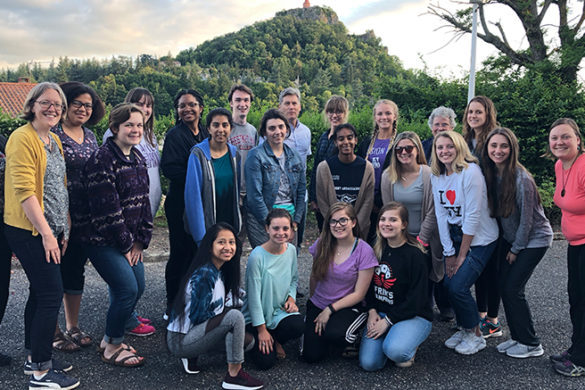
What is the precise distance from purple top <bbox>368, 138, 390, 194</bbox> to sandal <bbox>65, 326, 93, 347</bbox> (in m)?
3.15

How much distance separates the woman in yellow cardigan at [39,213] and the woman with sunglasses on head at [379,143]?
298 centimetres

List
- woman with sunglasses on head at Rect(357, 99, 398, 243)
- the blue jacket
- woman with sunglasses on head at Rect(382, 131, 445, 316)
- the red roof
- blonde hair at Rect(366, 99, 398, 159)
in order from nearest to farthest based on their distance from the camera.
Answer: the blue jacket
woman with sunglasses on head at Rect(382, 131, 445, 316)
woman with sunglasses on head at Rect(357, 99, 398, 243)
blonde hair at Rect(366, 99, 398, 159)
the red roof

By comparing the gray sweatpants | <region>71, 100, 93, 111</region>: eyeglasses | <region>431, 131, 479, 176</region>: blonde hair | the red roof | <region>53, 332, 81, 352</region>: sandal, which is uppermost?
the red roof

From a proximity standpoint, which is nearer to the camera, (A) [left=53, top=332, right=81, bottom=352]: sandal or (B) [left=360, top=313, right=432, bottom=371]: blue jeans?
(B) [left=360, top=313, right=432, bottom=371]: blue jeans

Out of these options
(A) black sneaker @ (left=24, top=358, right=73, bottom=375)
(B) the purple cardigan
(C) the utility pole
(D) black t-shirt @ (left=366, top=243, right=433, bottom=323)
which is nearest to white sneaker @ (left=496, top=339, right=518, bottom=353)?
(D) black t-shirt @ (left=366, top=243, right=433, bottom=323)

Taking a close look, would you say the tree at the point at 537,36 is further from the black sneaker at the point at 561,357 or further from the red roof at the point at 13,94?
the red roof at the point at 13,94

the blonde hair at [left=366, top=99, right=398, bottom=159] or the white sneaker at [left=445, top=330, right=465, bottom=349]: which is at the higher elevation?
the blonde hair at [left=366, top=99, right=398, bottom=159]

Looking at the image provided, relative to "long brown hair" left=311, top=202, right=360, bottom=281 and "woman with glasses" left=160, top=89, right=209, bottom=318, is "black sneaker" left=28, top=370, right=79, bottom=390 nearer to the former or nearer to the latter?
"woman with glasses" left=160, top=89, right=209, bottom=318

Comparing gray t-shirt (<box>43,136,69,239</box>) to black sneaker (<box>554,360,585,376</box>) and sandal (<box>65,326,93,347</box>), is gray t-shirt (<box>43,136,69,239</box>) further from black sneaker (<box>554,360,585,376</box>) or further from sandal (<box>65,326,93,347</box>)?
black sneaker (<box>554,360,585,376</box>)

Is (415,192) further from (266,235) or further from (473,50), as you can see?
(473,50)

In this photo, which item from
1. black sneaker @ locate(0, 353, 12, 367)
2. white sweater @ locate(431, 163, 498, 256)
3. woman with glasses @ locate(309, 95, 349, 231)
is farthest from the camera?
woman with glasses @ locate(309, 95, 349, 231)

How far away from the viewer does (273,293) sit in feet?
12.3

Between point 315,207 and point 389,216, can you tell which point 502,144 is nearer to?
point 389,216

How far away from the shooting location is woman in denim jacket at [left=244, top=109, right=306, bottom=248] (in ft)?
13.9
